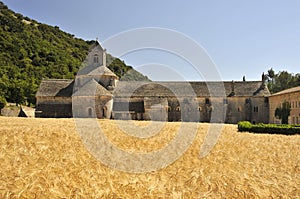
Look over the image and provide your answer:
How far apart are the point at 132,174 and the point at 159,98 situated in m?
31.0

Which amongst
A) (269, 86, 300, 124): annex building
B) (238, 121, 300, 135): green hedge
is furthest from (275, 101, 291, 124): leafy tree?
(238, 121, 300, 135): green hedge

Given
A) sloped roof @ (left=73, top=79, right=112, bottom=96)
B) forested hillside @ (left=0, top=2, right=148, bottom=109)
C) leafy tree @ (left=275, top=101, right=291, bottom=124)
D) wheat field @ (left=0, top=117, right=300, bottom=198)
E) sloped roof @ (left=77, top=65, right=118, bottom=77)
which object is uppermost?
forested hillside @ (left=0, top=2, right=148, bottom=109)

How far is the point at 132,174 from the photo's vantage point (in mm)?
11406

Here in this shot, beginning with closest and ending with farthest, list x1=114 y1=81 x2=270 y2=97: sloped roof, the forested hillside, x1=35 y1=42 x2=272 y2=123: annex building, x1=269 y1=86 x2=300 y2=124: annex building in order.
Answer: x1=269 y1=86 x2=300 y2=124: annex building < x1=35 y1=42 x2=272 y2=123: annex building < x1=114 y1=81 x2=270 y2=97: sloped roof < the forested hillside

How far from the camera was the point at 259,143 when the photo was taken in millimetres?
18469

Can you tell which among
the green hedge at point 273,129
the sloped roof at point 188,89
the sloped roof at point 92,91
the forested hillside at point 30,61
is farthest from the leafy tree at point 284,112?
the forested hillside at point 30,61

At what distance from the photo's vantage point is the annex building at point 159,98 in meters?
40.2

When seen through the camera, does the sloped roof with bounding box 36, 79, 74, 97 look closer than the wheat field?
No

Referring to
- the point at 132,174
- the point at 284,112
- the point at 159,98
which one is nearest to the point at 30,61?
the point at 159,98

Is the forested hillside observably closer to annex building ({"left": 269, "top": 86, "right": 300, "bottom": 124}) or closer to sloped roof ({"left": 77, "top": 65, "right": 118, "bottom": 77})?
sloped roof ({"left": 77, "top": 65, "right": 118, "bottom": 77})

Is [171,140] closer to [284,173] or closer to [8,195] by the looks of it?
[284,173]

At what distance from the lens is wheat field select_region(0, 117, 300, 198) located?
29.6 feet

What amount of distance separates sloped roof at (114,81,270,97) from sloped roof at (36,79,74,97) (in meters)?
7.97

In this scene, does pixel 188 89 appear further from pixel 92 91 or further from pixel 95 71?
pixel 92 91
